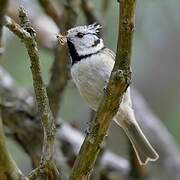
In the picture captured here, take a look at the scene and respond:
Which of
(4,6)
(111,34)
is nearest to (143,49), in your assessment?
(111,34)

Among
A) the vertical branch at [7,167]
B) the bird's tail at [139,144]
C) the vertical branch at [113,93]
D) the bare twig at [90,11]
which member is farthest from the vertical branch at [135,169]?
the vertical branch at [7,167]

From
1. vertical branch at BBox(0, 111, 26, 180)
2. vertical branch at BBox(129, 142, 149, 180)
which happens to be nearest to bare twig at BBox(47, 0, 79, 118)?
vertical branch at BBox(129, 142, 149, 180)

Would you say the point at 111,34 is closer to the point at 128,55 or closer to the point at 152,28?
the point at 152,28

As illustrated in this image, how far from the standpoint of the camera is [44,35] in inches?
142

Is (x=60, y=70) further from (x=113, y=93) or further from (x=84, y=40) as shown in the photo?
(x=113, y=93)

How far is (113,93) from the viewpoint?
62.5 inches

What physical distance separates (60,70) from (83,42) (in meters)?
0.26

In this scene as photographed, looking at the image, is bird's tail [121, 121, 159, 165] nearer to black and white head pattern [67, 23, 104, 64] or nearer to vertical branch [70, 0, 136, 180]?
black and white head pattern [67, 23, 104, 64]

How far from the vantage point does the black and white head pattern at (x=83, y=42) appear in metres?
2.51

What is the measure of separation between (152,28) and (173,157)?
45.1 inches

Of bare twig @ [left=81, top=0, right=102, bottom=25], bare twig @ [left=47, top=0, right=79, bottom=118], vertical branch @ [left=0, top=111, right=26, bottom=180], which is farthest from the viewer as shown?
bare twig @ [left=81, top=0, right=102, bottom=25]

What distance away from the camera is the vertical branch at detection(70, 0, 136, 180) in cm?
150

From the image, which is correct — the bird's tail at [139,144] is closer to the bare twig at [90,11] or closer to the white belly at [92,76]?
the white belly at [92,76]

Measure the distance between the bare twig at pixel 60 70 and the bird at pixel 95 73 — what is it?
18 centimetres
